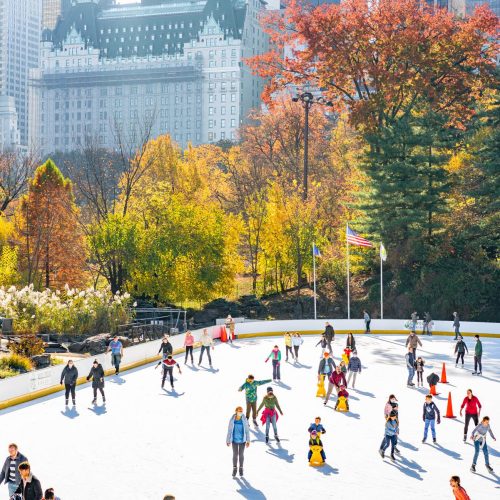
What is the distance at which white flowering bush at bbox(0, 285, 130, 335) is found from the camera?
39969mm

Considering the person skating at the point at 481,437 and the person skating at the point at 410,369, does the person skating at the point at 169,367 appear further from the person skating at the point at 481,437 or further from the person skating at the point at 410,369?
the person skating at the point at 481,437

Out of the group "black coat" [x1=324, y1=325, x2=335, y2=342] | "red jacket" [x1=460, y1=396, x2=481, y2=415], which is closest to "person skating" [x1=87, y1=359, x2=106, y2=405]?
"red jacket" [x1=460, y1=396, x2=481, y2=415]

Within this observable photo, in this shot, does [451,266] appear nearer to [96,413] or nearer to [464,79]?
[464,79]

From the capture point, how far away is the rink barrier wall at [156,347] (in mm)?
25594

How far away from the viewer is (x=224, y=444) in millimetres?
19984

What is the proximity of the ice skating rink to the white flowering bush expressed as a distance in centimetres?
1036

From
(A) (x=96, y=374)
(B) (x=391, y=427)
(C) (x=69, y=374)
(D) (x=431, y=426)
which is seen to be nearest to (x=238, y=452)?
(B) (x=391, y=427)

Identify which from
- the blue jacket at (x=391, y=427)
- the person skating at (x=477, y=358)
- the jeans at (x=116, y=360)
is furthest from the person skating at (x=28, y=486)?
the person skating at (x=477, y=358)

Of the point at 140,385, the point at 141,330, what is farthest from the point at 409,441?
the point at 141,330

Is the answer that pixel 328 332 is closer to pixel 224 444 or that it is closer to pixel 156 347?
pixel 156 347

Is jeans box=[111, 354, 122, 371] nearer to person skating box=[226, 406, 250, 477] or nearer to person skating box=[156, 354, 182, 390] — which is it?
person skating box=[156, 354, 182, 390]

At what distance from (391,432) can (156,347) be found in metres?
18.3

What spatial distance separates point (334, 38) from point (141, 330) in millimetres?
27411

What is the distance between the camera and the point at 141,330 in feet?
138
